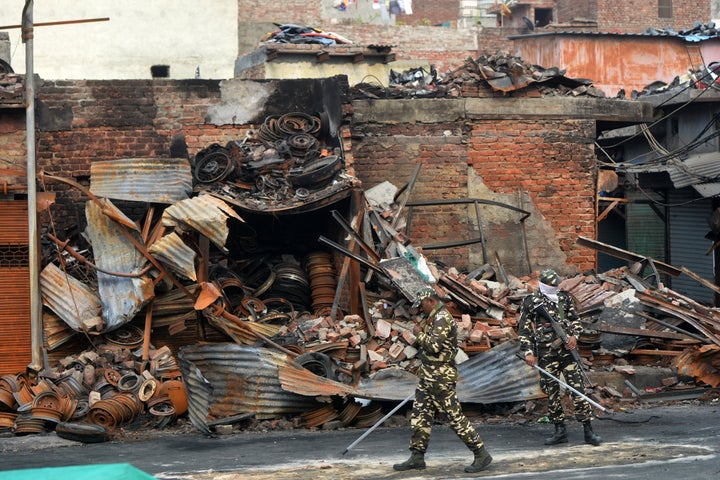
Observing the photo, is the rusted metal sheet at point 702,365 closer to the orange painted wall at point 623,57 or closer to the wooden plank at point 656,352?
the wooden plank at point 656,352

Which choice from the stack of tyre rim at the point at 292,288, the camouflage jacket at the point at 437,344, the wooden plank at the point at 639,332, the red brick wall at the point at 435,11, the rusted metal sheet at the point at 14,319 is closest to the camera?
the camouflage jacket at the point at 437,344

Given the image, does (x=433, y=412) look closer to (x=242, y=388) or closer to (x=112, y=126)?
(x=242, y=388)

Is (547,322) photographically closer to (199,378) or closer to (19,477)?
(199,378)

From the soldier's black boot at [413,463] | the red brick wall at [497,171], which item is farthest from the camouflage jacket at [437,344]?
the red brick wall at [497,171]

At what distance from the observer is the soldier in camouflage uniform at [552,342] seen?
33.6ft

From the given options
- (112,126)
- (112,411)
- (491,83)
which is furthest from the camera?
(491,83)

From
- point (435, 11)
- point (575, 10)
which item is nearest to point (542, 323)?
point (575, 10)

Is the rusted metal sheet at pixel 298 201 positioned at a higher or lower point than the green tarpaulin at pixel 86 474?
higher

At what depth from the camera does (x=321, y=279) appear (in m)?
14.7

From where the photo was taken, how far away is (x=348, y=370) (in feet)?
39.8

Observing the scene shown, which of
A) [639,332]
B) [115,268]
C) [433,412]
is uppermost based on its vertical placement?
[115,268]

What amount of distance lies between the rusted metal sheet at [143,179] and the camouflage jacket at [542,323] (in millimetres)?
5097

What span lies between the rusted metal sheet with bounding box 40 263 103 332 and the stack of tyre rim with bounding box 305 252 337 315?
9.92 feet

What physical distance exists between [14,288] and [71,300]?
83 centimetres
